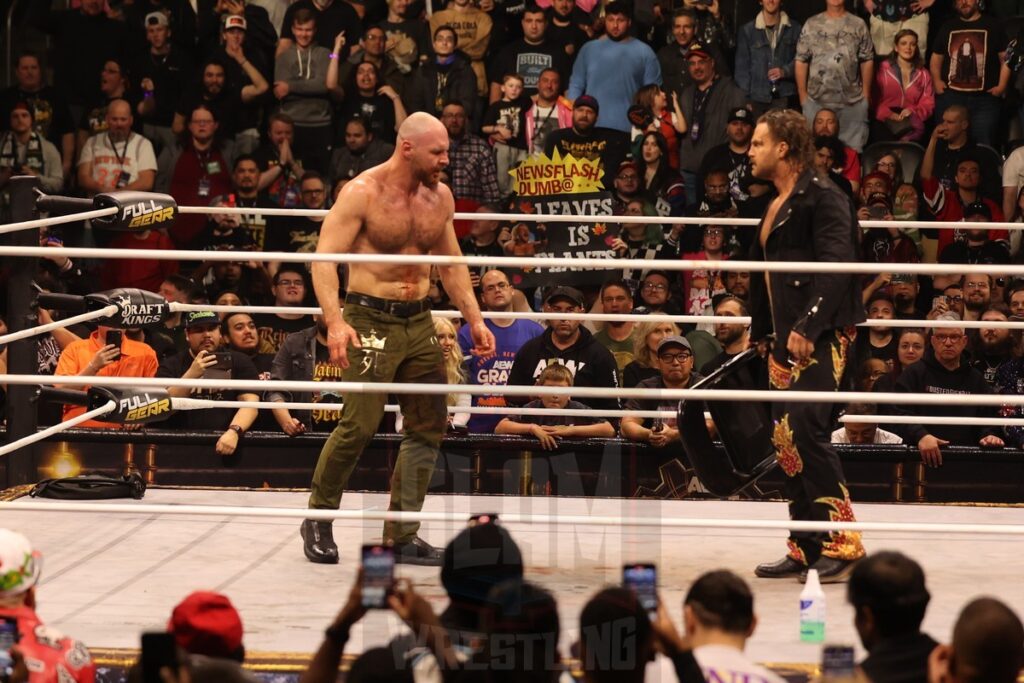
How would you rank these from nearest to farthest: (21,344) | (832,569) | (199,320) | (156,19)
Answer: (832,569) → (21,344) → (199,320) → (156,19)

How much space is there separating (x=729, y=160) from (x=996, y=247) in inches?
62.7

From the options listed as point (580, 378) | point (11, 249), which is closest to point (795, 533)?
point (580, 378)

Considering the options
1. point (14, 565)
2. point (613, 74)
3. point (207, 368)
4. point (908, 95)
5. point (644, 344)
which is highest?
point (613, 74)

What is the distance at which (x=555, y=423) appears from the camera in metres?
6.46

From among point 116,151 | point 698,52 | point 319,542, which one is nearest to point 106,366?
point 319,542

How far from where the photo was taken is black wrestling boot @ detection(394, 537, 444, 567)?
5117mm

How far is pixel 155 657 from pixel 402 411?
7.55 ft

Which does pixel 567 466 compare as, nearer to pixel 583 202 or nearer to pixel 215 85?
pixel 583 202

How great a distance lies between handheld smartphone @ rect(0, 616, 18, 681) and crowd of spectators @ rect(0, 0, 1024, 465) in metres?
4.39

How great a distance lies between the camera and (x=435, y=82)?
9.40 meters

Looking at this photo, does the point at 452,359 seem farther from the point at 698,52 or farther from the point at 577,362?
the point at 698,52

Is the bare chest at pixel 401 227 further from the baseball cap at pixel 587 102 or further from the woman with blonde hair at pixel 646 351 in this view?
the baseball cap at pixel 587 102

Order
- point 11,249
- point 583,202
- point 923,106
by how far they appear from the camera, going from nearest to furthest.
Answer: point 11,249 < point 583,202 < point 923,106

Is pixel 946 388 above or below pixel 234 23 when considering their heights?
below
